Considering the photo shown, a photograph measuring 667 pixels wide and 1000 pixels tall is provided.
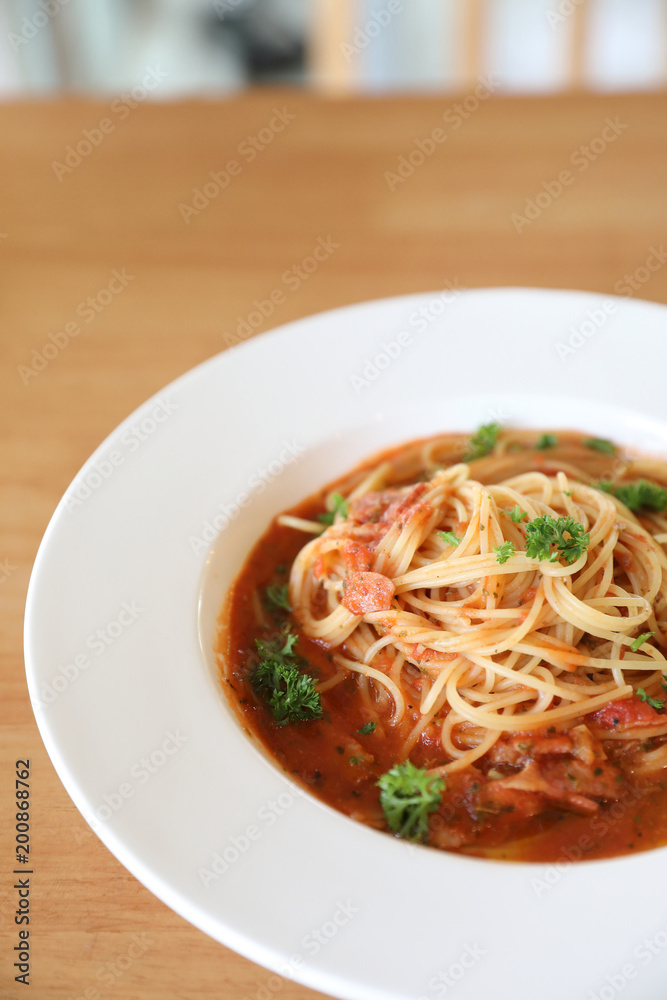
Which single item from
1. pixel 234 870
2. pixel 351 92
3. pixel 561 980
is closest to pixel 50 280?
pixel 351 92

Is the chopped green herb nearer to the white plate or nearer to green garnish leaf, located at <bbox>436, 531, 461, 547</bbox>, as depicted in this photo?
the white plate

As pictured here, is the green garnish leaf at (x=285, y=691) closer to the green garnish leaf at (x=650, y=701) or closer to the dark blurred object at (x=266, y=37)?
the green garnish leaf at (x=650, y=701)

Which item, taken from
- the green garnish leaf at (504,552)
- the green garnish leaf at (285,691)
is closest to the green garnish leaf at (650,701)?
the green garnish leaf at (504,552)

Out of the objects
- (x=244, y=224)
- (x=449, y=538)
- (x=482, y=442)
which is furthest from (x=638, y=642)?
(x=244, y=224)

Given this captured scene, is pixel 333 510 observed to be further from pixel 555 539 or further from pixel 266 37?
pixel 266 37

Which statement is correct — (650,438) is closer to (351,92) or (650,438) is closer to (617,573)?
(617,573)

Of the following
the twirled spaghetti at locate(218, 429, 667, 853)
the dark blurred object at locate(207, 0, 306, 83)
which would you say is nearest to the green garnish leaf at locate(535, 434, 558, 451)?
the twirled spaghetti at locate(218, 429, 667, 853)
